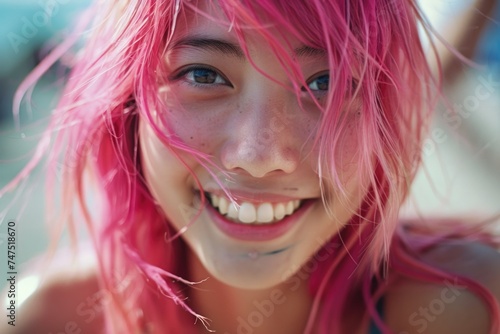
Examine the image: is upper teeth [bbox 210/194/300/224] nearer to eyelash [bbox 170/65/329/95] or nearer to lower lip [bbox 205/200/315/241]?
lower lip [bbox 205/200/315/241]

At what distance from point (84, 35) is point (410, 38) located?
68 cm

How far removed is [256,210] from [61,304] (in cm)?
69

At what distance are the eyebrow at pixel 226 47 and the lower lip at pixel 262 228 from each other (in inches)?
10.8

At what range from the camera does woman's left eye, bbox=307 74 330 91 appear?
1034 mm

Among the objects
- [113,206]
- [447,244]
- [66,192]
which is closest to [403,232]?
[447,244]

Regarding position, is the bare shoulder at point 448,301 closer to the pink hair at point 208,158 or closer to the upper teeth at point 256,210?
the pink hair at point 208,158

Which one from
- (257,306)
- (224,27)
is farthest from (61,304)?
(224,27)

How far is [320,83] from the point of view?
1041mm

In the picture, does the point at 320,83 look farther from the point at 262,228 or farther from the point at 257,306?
the point at 257,306

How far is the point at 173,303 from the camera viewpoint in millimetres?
1335

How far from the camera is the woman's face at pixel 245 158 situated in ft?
3.24

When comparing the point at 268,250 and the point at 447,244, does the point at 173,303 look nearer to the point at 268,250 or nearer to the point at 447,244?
the point at 268,250

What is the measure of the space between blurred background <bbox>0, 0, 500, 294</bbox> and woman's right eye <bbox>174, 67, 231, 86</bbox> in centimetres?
64

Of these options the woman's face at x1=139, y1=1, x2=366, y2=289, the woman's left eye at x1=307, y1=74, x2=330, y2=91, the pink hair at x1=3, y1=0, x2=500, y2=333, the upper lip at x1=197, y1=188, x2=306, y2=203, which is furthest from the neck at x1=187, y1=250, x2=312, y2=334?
the woman's left eye at x1=307, y1=74, x2=330, y2=91
